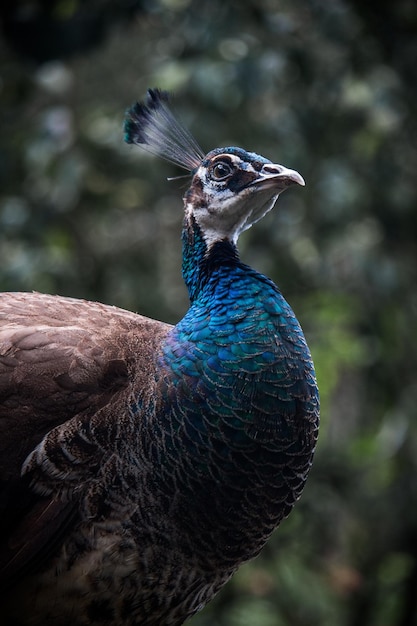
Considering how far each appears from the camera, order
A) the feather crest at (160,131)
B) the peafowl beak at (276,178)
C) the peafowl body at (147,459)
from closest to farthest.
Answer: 1. the peafowl body at (147,459)
2. the peafowl beak at (276,178)
3. the feather crest at (160,131)

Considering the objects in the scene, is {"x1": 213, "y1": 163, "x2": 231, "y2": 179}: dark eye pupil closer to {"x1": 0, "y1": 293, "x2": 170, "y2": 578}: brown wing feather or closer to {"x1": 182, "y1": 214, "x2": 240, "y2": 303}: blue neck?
{"x1": 182, "y1": 214, "x2": 240, "y2": 303}: blue neck

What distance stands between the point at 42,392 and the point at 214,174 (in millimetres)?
682

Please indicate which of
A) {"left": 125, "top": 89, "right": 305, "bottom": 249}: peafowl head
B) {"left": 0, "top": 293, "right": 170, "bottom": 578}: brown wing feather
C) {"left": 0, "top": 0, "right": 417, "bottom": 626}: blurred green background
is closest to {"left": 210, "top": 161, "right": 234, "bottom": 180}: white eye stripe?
{"left": 125, "top": 89, "right": 305, "bottom": 249}: peafowl head

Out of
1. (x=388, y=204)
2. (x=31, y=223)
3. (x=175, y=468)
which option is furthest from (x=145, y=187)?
(x=175, y=468)

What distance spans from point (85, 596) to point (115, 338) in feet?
1.92

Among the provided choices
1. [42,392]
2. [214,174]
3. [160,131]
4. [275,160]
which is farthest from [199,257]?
[275,160]

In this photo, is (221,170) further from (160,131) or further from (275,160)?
(275,160)

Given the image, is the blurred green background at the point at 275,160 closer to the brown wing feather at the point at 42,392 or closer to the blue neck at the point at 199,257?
the blue neck at the point at 199,257

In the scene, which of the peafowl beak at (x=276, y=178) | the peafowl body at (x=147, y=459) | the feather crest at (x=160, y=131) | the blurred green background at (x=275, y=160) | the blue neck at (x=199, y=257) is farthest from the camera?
the blurred green background at (x=275, y=160)

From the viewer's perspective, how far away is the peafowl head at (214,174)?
6.63 feet

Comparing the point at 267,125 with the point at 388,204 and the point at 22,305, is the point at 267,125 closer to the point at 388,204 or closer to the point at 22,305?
the point at 388,204

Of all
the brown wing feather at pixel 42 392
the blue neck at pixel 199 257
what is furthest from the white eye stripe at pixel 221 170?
the brown wing feather at pixel 42 392

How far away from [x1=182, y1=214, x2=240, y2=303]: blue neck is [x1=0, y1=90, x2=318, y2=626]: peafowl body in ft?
0.42

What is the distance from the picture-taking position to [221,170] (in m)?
2.09
